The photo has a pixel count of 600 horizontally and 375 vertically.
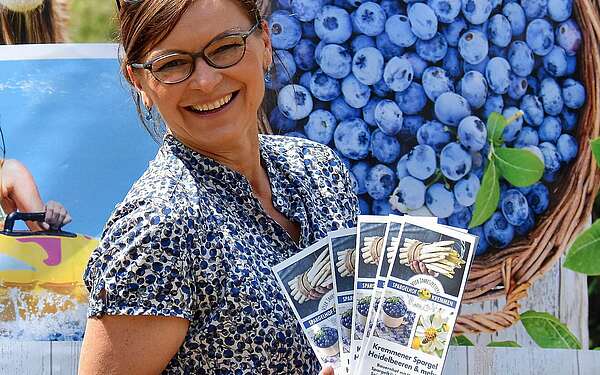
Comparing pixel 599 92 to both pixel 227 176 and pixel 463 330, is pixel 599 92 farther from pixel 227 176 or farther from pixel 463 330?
pixel 227 176

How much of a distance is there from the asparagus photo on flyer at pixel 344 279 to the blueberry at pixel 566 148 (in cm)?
112

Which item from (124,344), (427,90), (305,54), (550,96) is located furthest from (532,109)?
(124,344)

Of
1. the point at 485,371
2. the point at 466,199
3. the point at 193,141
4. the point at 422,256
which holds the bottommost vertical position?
the point at 485,371

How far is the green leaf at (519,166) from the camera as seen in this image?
2.41 m

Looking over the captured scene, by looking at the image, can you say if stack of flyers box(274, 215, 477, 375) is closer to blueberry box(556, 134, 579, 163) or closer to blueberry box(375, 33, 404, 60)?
blueberry box(375, 33, 404, 60)

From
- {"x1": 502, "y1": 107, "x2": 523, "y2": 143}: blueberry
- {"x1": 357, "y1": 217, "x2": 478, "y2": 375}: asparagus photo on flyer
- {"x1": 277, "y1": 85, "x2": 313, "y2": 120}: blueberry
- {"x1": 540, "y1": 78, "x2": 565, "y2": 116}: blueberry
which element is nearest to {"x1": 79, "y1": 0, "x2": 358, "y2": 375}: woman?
{"x1": 357, "y1": 217, "x2": 478, "y2": 375}: asparagus photo on flyer

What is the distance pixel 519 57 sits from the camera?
2414 millimetres

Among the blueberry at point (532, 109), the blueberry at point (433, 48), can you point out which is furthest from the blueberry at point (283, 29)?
the blueberry at point (532, 109)

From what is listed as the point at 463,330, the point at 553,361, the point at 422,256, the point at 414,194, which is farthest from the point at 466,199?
the point at 422,256

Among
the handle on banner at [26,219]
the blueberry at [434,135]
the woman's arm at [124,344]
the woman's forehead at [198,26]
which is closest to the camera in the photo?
the woman's arm at [124,344]

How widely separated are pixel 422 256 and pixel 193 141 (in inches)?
17.0

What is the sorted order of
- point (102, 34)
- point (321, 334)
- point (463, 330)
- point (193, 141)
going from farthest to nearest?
1. point (463, 330)
2. point (102, 34)
3. point (193, 141)
4. point (321, 334)

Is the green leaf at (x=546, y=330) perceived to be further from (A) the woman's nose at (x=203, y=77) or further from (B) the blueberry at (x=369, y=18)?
(A) the woman's nose at (x=203, y=77)

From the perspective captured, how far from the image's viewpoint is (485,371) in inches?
98.0
